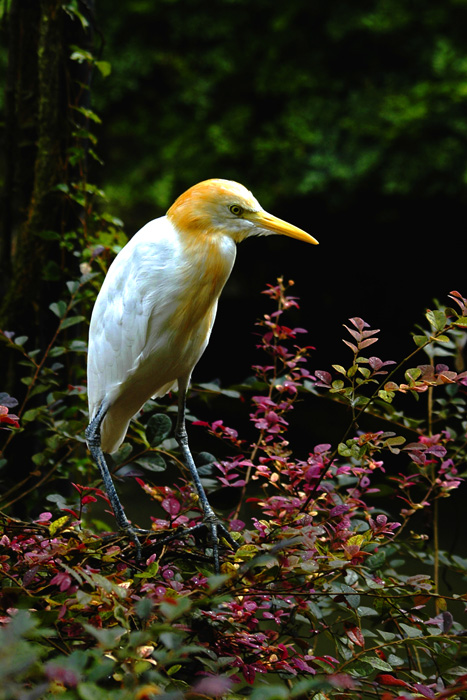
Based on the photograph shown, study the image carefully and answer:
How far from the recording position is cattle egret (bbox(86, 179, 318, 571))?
1.06 meters

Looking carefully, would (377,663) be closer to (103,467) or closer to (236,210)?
(103,467)

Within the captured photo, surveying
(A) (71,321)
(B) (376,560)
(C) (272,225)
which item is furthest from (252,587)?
(A) (71,321)

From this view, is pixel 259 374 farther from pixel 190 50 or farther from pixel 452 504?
pixel 190 50

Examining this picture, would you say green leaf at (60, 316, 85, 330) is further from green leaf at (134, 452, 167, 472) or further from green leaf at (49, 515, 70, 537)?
green leaf at (49, 515, 70, 537)

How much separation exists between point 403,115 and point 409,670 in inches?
149

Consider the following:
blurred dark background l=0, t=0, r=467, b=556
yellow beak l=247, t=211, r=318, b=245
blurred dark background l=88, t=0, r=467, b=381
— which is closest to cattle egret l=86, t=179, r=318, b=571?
yellow beak l=247, t=211, r=318, b=245

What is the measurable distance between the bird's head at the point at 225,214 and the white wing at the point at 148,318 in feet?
0.11

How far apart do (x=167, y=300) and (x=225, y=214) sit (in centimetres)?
17

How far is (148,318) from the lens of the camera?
1.11 metres

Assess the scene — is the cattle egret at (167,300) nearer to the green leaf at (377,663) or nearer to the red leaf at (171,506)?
the red leaf at (171,506)

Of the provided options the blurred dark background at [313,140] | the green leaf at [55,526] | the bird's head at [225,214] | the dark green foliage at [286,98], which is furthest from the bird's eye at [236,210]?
the dark green foliage at [286,98]

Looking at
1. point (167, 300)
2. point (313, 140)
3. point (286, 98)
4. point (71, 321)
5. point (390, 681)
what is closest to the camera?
point (390, 681)

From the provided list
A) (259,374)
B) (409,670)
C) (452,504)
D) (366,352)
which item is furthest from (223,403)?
(409,670)

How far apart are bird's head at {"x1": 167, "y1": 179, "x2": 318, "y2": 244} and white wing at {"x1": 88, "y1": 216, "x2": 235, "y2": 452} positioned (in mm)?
34
